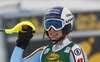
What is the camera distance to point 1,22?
9039 mm

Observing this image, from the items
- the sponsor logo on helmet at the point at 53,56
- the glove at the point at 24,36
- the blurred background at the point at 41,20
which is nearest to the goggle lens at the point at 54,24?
the glove at the point at 24,36

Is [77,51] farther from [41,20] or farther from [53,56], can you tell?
[41,20]

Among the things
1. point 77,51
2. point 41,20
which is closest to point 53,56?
point 77,51

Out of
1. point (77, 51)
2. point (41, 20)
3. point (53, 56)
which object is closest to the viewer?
point (77, 51)

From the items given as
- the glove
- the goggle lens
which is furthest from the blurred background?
the goggle lens

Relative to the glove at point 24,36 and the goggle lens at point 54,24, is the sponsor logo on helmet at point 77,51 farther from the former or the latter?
the glove at point 24,36

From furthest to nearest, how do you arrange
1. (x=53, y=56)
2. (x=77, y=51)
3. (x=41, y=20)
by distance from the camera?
(x=41, y=20) < (x=53, y=56) < (x=77, y=51)

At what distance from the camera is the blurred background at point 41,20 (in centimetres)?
911

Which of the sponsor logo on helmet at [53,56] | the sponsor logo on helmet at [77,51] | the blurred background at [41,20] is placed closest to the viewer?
the sponsor logo on helmet at [77,51]

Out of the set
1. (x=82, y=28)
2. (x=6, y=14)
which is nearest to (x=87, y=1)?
(x=82, y=28)

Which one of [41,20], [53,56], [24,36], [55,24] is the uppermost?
[55,24]

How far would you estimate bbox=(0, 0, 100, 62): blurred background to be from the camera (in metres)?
9.11

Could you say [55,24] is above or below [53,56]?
above

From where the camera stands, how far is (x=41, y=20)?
31.0 ft
